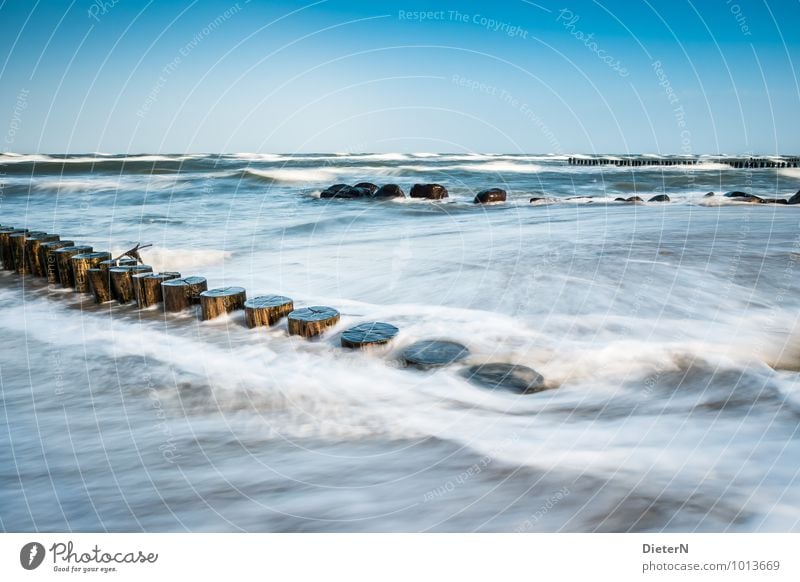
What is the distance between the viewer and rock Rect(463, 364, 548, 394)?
3.36 m

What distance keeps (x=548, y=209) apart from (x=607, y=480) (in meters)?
12.1

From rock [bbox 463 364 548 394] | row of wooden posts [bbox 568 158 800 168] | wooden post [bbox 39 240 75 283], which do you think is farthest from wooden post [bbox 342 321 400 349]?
row of wooden posts [bbox 568 158 800 168]

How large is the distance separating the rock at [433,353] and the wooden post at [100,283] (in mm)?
3527

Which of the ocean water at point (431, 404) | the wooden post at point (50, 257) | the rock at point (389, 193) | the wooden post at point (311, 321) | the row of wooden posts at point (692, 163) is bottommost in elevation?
the ocean water at point (431, 404)

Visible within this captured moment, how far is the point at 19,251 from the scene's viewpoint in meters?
6.63

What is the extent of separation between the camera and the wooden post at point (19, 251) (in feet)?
21.6

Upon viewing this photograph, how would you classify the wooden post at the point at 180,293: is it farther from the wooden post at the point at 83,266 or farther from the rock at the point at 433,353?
the rock at the point at 433,353

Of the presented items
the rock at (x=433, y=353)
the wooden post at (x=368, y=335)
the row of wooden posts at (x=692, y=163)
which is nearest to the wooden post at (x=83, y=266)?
the wooden post at (x=368, y=335)

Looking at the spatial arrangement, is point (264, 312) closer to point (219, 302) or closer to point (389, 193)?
point (219, 302)

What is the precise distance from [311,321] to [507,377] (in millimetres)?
1663

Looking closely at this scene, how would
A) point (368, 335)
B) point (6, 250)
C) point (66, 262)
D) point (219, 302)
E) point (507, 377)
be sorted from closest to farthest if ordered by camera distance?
point (507, 377), point (368, 335), point (219, 302), point (66, 262), point (6, 250)

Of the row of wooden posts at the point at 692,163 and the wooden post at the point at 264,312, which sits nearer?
the wooden post at the point at 264,312

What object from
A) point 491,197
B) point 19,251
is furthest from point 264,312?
point 491,197
